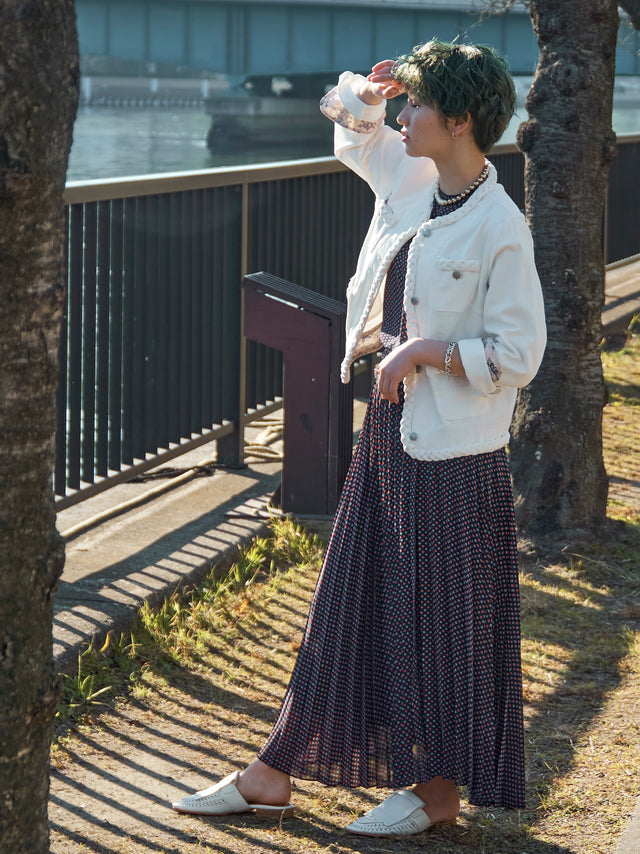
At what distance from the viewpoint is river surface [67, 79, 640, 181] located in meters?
48.2

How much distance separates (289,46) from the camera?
44.8 meters

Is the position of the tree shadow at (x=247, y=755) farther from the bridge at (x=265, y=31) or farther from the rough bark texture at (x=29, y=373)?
the bridge at (x=265, y=31)

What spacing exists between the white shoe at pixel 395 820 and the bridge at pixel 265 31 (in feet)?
132

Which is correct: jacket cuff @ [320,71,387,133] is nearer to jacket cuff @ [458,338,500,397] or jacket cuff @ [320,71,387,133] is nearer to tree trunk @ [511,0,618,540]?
jacket cuff @ [458,338,500,397]

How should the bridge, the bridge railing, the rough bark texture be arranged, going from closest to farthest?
the rough bark texture → the bridge railing → the bridge

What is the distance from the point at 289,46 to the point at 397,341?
1728 inches

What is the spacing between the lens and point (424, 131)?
2.81m

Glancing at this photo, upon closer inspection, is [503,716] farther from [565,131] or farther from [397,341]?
[565,131]

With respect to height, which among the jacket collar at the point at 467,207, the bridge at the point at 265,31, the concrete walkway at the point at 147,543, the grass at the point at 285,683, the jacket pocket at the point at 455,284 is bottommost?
the grass at the point at 285,683

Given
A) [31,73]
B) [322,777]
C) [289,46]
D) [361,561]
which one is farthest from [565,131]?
[289,46]

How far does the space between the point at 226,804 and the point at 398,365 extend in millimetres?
1173

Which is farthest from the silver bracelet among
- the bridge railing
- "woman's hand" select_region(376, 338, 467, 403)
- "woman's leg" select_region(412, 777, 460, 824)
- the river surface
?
the river surface

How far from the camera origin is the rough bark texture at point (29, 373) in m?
1.80

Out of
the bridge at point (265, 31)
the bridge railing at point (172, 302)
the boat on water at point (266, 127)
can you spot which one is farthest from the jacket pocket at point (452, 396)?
the boat on water at point (266, 127)
